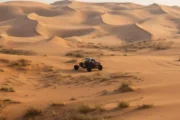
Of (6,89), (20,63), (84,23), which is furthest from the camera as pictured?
(84,23)

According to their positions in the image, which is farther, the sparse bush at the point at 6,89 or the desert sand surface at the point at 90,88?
the sparse bush at the point at 6,89

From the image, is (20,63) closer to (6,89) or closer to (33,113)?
(6,89)

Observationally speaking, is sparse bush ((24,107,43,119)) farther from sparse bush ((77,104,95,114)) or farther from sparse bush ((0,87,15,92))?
sparse bush ((0,87,15,92))

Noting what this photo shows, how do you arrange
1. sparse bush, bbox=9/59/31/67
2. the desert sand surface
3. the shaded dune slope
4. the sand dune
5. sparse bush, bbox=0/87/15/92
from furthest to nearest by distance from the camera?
1. the shaded dune slope
2. the sand dune
3. sparse bush, bbox=9/59/31/67
4. sparse bush, bbox=0/87/15/92
5. the desert sand surface

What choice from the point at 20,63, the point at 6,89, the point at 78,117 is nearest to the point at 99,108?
the point at 78,117

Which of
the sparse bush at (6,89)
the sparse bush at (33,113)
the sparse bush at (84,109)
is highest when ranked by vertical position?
the sparse bush at (84,109)

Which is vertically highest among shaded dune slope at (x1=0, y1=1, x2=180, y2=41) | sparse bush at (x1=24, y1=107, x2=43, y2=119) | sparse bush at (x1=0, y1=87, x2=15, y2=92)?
sparse bush at (x1=24, y1=107, x2=43, y2=119)

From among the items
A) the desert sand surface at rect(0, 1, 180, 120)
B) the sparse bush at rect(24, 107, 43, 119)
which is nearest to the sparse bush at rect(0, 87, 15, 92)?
the desert sand surface at rect(0, 1, 180, 120)

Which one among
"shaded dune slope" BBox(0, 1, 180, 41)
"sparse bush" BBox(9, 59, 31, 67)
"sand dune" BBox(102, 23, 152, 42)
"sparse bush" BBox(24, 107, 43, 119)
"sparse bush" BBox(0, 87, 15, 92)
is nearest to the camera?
"sparse bush" BBox(24, 107, 43, 119)

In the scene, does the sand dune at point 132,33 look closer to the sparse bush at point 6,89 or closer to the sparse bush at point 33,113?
the sparse bush at point 6,89

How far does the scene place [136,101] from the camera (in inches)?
367

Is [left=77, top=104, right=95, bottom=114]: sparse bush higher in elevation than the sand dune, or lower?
higher

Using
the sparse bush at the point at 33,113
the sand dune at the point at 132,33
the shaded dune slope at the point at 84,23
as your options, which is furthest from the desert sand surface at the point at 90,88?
the shaded dune slope at the point at 84,23

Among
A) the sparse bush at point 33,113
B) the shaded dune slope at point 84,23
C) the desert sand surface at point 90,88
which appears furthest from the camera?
the shaded dune slope at point 84,23
